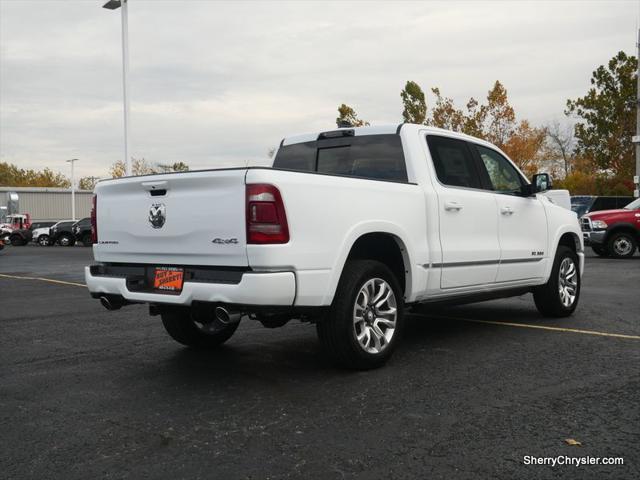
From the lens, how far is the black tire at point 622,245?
1834 cm

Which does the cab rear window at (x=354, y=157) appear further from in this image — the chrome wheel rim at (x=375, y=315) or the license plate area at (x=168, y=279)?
the license plate area at (x=168, y=279)

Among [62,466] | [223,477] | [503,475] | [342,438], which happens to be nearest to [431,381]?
[342,438]

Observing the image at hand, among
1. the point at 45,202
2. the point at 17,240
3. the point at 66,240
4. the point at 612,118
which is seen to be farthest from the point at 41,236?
the point at 612,118

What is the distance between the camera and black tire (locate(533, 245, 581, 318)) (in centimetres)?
767

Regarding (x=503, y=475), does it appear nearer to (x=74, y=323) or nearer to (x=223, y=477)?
(x=223, y=477)

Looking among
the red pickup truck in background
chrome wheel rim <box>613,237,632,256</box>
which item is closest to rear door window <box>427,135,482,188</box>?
the red pickup truck in background

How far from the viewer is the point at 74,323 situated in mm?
8062

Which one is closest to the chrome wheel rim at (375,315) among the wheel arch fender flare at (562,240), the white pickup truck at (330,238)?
the white pickup truck at (330,238)

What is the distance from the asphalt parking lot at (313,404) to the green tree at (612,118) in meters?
31.3

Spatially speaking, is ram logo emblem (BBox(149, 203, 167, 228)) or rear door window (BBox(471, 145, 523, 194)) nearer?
ram logo emblem (BBox(149, 203, 167, 228))

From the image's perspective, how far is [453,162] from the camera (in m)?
6.41

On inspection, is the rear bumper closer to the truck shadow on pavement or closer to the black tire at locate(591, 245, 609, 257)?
the truck shadow on pavement

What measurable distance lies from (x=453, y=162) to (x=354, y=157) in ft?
3.04

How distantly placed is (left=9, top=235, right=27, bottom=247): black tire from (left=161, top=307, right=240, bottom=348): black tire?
3938cm
